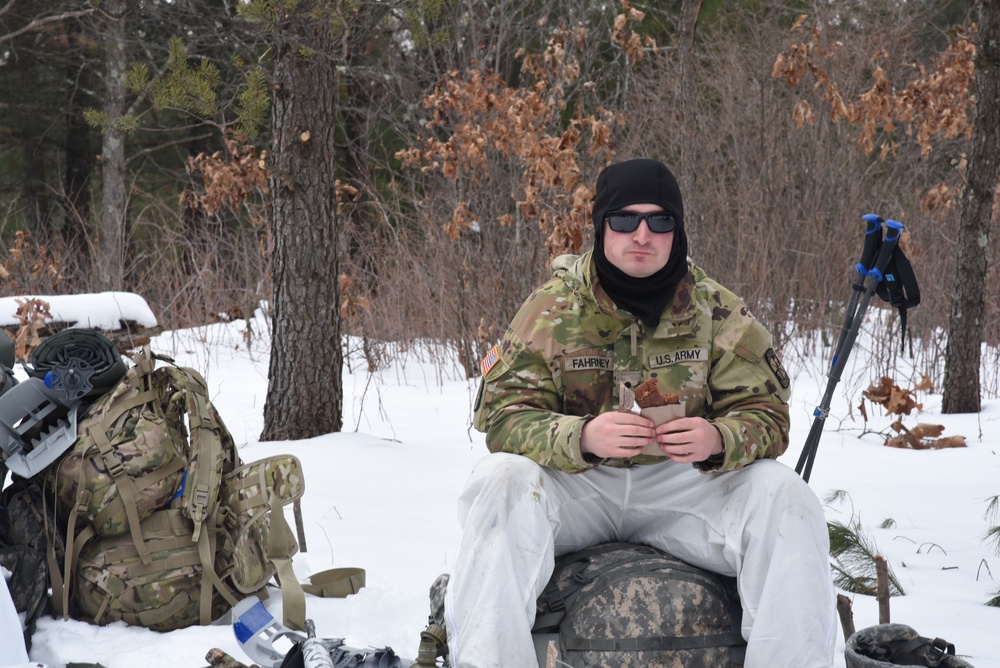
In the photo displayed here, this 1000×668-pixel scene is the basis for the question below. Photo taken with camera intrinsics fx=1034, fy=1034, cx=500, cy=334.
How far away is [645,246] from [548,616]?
95 centimetres

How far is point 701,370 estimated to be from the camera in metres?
2.65

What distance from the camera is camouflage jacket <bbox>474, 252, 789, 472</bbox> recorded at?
2.62 metres

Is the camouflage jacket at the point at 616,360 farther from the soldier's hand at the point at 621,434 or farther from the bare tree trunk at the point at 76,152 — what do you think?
the bare tree trunk at the point at 76,152

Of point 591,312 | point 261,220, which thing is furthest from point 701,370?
point 261,220

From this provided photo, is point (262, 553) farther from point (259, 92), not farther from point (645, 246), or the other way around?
point (259, 92)

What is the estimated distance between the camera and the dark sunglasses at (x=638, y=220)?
8.66ft

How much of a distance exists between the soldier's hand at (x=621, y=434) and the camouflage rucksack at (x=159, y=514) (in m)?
1.22

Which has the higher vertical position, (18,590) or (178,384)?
(178,384)

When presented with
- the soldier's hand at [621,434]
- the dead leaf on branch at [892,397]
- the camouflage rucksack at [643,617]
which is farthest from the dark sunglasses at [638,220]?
the dead leaf on branch at [892,397]

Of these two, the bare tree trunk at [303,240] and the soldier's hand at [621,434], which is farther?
the bare tree trunk at [303,240]

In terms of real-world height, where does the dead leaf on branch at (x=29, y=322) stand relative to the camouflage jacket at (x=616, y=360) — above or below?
below

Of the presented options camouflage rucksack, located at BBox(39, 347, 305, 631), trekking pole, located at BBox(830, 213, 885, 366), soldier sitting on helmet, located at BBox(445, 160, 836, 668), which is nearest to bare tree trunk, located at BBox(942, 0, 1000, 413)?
trekking pole, located at BBox(830, 213, 885, 366)

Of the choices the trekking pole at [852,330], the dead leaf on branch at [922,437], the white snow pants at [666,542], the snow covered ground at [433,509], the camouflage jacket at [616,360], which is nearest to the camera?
the white snow pants at [666,542]

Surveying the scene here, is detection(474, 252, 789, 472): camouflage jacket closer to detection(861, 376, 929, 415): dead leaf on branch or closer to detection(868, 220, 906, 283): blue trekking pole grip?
detection(868, 220, 906, 283): blue trekking pole grip
